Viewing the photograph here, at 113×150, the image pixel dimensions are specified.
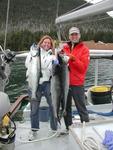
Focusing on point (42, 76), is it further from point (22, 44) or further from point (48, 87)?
point (22, 44)

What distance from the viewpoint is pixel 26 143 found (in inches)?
253

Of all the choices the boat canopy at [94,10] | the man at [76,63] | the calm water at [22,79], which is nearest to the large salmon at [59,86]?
the man at [76,63]

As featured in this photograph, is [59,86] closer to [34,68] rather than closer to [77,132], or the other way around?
[34,68]

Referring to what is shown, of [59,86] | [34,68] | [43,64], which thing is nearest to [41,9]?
[43,64]

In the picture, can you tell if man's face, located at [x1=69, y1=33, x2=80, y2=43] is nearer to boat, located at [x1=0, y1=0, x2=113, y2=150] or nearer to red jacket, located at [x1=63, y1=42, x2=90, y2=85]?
red jacket, located at [x1=63, y1=42, x2=90, y2=85]

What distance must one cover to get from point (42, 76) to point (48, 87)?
8.4 inches

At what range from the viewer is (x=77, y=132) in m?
5.37

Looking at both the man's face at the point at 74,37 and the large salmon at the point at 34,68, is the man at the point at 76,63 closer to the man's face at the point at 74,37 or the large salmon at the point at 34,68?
the man's face at the point at 74,37

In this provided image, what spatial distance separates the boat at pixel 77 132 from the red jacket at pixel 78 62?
0.62 meters

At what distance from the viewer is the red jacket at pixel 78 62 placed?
6.30 metres

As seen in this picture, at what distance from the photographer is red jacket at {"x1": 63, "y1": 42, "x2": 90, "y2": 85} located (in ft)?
20.7

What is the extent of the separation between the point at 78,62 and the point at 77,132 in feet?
4.32

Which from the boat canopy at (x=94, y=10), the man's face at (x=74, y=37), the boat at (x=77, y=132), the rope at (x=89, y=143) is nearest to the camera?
the boat canopy at (x=94, y=10)

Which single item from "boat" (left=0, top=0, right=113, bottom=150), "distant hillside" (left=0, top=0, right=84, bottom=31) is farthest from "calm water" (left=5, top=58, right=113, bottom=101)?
"boat" (left=0, top=0, right=113, bottom=150)
